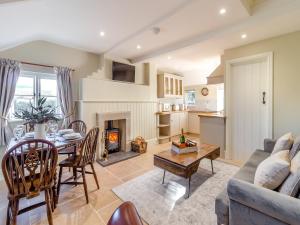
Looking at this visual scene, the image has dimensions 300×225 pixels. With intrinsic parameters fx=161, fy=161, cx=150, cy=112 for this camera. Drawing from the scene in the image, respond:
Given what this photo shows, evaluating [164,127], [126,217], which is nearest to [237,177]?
[126,217]

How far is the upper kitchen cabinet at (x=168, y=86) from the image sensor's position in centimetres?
562

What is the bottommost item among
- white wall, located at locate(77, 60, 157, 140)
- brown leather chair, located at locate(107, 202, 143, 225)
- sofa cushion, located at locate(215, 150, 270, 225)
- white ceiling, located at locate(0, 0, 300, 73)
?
sofa cushion, located at locate(215, 150, 270, 225)

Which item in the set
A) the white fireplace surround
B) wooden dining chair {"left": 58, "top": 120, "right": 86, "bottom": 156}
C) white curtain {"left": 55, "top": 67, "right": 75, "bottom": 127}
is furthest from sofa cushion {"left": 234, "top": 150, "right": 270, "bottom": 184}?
white curtain {"left": 55, "top": 67, "right": 75, "bottom": 127}

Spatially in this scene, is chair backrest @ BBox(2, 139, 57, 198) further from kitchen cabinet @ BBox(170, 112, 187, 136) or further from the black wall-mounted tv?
kitchen cabinet @ BBox(170, 112, 187, 136)

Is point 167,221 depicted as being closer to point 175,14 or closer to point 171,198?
point 171,198

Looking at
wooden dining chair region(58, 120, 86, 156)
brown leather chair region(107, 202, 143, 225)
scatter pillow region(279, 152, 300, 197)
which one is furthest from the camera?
wooden dining chair region(58, 120, 86, 156)

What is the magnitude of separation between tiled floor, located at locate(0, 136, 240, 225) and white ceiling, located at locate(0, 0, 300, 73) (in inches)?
92.7

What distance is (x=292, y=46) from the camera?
2854 mm

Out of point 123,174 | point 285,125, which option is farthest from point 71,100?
point 285,125

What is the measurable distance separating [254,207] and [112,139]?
11.4ft

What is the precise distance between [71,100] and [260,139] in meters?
4.17

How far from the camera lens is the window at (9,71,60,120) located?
3.09 metres

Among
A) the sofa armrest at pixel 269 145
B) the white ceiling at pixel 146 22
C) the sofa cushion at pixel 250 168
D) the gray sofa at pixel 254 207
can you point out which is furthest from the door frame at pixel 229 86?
the gray sofa at pixel 254 207

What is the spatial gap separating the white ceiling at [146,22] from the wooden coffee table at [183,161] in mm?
2084
